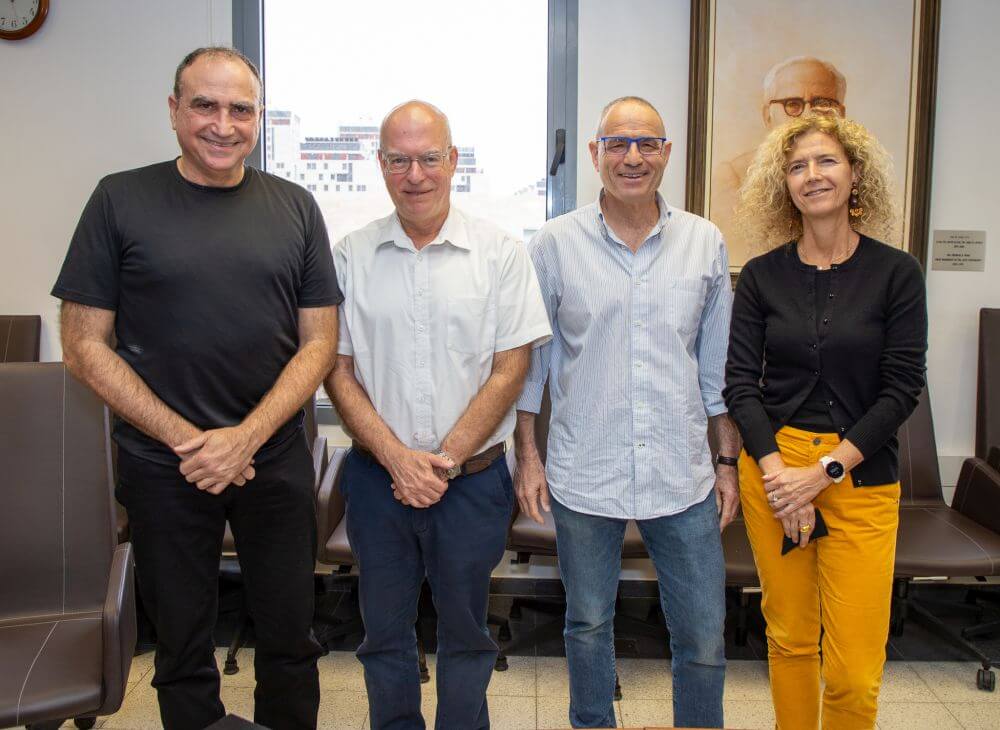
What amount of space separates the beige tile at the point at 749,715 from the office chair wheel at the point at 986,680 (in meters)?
0.69

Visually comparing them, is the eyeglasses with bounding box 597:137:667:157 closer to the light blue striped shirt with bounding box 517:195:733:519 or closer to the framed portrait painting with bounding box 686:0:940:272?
the light blue striped shirt with bounding box 517:195:733:519

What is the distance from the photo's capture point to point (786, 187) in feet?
5.81

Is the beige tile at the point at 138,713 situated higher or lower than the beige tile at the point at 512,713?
higher

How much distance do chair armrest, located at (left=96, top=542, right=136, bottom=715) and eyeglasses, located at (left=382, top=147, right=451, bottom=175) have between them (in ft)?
3.45

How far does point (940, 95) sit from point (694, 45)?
3.25 feet

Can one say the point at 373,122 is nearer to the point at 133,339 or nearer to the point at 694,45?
the point at 694,45

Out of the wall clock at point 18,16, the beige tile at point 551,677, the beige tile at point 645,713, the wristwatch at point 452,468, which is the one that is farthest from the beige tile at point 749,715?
the wall clock at point 18,16

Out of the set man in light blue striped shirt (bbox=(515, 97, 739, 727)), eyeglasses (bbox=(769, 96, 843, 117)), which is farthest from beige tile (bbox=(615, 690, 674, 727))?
eyeglasses (bbox=(769, 96, 843, 117))

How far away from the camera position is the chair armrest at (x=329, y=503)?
2514 mm

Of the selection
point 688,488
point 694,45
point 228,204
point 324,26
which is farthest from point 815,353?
point 324,26

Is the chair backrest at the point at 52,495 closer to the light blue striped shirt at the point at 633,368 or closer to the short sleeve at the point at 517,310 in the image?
the short sleeve at the point at 517,310

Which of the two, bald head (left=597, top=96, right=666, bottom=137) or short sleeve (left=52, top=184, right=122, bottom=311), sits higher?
bald head (left=597, top=96, right=666, bottom=137)

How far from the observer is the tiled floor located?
225 cm

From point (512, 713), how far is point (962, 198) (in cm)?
259
